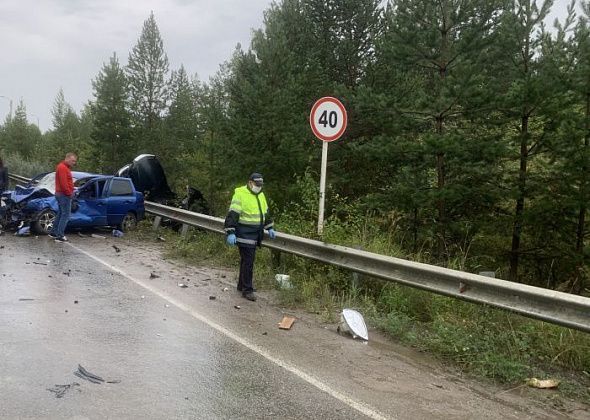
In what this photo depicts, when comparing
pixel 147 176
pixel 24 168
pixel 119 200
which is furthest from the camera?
pixel 24 168

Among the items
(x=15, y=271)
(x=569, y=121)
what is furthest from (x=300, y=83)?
(x=15, y=271)

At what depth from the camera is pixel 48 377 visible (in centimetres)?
438

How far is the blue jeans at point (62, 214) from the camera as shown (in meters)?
12.3

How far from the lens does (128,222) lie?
49.5ft

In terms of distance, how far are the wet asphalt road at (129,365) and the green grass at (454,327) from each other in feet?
5.70

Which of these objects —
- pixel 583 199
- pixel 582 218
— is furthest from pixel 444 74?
pixel 582 218

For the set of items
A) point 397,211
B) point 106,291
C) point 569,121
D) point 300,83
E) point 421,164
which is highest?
point 300,83

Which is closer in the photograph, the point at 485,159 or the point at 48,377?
the point at 48,377

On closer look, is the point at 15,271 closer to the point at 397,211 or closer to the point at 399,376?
the point at 399,376

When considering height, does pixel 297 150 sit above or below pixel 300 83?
below

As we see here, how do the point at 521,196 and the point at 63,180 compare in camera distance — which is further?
the point at 521,196

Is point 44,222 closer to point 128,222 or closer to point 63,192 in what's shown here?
point 63,192

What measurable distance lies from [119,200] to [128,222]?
917 millimetres

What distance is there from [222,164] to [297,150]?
3053 millimetres
